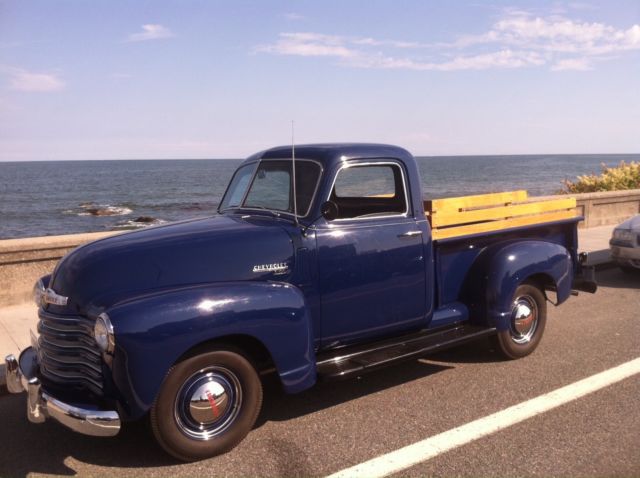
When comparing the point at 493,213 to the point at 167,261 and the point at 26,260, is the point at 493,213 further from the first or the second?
the point at 26,260

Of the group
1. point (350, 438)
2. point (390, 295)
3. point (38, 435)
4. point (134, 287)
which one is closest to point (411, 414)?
point (350, 438)

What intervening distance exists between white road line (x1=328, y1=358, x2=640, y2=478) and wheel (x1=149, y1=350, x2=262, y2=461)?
0.74 meters

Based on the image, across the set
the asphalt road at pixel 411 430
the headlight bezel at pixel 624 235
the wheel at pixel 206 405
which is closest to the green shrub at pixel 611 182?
the headlight bezel at pixel 624 235

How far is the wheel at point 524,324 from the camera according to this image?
543 centimetres

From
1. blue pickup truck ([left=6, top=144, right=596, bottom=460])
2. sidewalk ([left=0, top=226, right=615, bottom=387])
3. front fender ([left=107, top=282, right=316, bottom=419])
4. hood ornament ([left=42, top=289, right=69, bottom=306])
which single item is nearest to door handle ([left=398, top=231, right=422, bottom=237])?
blue pickup truck ([left=6, top=144, right=596, bottom=460])

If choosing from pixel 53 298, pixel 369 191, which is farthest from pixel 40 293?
pixel 369 191

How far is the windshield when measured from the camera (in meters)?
4.59

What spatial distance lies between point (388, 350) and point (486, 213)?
1709mm

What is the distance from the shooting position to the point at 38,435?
164 inches

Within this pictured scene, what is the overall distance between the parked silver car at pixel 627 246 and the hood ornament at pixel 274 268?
6.57 meters

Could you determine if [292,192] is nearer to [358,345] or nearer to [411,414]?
[358,345]

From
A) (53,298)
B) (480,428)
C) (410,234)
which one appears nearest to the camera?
(53,298)

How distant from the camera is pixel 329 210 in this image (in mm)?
4410

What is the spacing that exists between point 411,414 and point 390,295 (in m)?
0.89
